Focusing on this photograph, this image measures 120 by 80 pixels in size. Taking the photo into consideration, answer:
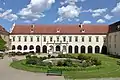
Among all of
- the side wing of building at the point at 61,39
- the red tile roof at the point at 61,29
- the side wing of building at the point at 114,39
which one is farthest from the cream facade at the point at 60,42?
the side wing of building at the point at 114,39

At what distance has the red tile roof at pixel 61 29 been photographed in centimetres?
7450

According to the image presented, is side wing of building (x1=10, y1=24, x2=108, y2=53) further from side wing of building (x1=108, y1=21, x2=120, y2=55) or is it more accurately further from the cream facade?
side wing of building (x1=108, y1=21, x2=120, y2=55)

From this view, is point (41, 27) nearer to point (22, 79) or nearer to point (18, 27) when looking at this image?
point (18, 27)

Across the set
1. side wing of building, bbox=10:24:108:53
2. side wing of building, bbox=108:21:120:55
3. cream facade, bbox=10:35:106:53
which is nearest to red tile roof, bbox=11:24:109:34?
side wing of building, bbox=10:24:108:53

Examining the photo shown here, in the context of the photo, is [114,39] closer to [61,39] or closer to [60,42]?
[61,39]

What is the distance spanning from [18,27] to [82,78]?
5621cm

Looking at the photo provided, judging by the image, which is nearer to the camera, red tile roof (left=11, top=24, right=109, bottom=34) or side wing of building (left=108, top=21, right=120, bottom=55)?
side wing of building (left=108, top=21, right=120, bottom=55)

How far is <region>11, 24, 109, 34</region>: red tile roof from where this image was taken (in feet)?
A: 244

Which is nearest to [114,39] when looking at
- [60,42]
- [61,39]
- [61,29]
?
[61,39]

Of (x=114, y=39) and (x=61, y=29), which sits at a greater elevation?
(x=61, y=29)

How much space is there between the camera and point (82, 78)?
23656 millimetres

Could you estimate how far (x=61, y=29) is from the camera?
75.6 m

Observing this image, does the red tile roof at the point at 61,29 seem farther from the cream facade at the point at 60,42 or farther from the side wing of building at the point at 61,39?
the cream facade at the point at 60,42

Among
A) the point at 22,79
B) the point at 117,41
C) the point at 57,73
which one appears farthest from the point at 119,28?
the point at 22,79
